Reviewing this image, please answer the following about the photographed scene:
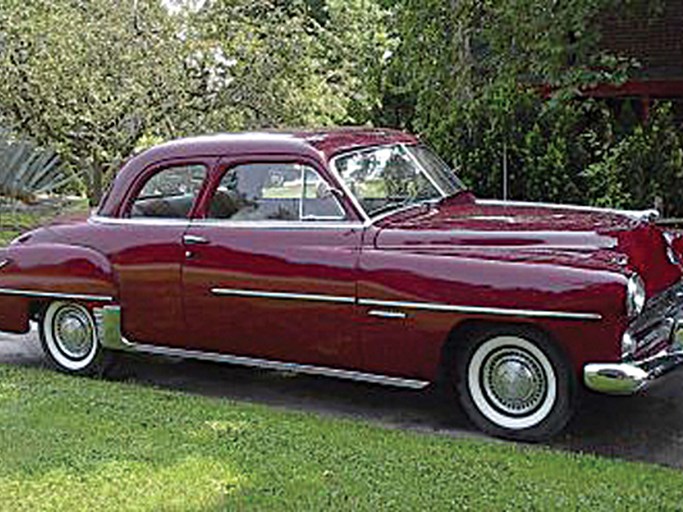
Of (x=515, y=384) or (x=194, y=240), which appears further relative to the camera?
(x=194, y=240)

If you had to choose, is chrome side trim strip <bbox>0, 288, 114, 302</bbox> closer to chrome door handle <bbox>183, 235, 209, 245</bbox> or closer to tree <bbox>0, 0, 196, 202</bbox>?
chrome door handle <bbox>183, 235, 209, 245</bbox>

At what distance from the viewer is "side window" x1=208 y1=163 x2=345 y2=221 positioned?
604 centimetres

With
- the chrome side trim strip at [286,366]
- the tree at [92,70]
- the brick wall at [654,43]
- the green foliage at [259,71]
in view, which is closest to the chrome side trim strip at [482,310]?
the chrome side trim strip at [286,366]

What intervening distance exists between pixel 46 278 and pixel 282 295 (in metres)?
1.88

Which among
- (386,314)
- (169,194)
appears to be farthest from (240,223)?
(386,314)

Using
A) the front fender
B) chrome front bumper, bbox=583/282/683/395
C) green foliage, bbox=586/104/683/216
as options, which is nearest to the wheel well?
chrome front bumper, bbox=583/282/683/395

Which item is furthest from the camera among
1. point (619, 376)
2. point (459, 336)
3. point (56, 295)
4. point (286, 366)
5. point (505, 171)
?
point (505, 171)

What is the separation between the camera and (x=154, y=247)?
6.46 m

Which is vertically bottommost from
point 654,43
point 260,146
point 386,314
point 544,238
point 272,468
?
point 272,468

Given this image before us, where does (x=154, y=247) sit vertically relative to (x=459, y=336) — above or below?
above

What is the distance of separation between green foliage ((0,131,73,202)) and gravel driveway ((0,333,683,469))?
312 inches

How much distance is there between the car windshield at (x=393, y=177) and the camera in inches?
240

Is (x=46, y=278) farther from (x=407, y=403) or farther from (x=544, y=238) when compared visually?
(x=544, y=238)

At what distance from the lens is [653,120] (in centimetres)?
1070
